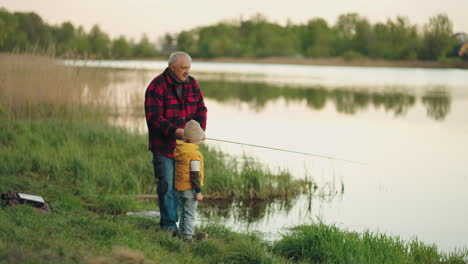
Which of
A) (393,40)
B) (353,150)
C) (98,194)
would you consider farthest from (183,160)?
(393,40)

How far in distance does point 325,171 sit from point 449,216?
11.1 ft

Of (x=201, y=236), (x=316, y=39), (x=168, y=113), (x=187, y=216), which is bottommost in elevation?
(x=201, y=236)

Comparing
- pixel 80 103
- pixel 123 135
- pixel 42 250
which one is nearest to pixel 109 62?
pixel 80 103

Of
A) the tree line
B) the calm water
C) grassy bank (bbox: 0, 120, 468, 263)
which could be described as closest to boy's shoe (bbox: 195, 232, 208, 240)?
grassy bank (bbox: 0, 120, 468, 263)

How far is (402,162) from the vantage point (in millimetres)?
14328

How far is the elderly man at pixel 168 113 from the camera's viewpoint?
538 cm

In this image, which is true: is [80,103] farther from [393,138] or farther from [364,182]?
[393,138]

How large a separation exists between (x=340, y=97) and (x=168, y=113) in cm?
2773

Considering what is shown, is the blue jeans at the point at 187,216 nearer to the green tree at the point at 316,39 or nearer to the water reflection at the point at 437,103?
the water reflection at the point at 437,103

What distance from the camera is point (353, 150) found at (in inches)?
632

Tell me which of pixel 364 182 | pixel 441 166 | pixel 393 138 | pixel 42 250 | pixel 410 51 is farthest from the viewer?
pixel 410 51

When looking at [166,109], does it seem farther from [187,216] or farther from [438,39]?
[438,39]

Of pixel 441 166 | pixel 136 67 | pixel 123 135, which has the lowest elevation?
pixel 441 166

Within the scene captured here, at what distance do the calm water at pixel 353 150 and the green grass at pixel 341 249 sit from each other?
1.37 meters
